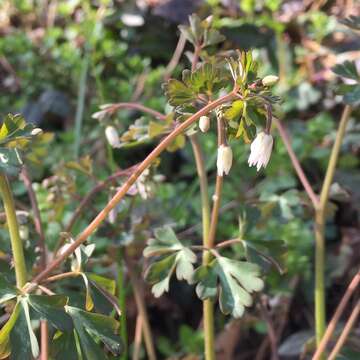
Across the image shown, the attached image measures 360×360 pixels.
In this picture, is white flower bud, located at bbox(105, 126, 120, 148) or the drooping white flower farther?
white flower bud, located at bbox(105, 126, 120, 148)

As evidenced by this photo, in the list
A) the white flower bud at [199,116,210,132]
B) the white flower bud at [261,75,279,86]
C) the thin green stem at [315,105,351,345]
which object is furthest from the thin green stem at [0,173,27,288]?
the thin green stem at [315,105,351,345]

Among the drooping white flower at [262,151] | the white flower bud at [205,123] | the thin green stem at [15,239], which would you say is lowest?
the thin green stem at [15,239]

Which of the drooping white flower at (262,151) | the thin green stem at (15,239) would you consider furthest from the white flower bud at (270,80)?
the thin green stem at (15,239)

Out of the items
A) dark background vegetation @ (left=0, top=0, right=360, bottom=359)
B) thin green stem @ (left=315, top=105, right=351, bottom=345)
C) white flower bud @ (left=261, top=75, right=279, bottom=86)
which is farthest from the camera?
dark background vegetation @ (left=0, top=0, right=360, bottom=359)

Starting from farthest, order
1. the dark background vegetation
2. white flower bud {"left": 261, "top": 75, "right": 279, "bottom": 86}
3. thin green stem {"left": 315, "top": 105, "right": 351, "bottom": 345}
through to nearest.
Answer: the dark background vegetation → thin green stem {"left": 315, "top": 105, "right": 351, "bottom": 345} → white flower bud {"left": 261, "top": 75, "right": 279, "bottom": 86}

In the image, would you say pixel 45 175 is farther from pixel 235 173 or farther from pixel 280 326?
pixel 280 326

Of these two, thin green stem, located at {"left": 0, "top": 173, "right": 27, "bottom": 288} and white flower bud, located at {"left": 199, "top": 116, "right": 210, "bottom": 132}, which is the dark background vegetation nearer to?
thin green stem, located at {"left": 0, "top": 173, "right": 27, "bottom": 288}

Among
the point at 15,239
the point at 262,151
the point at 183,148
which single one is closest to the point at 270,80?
the point at 262,151

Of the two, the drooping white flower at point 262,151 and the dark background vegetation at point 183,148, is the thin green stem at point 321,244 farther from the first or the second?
the drooping white flower at point 262,151

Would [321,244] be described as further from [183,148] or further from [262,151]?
[183,148]

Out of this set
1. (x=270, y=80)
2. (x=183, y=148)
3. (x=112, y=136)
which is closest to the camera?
(x=270, y=80)

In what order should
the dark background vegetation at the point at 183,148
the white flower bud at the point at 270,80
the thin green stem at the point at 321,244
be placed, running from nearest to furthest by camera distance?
the white flower bud at the point at 270,80 → the thin green stem at the point at 321,244 → the dark background vegetation at the point at 183,148
